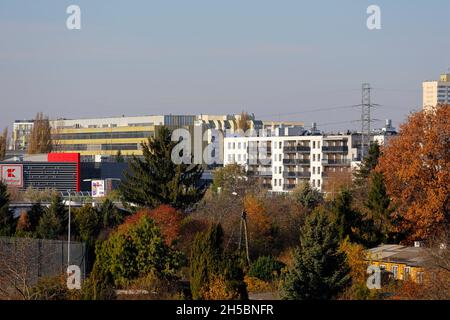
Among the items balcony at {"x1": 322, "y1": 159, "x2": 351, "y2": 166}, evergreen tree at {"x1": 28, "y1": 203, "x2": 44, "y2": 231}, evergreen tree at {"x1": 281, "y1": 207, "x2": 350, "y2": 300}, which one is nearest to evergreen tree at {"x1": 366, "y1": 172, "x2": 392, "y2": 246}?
evergreen tree at {"x1": 28, "y1": 203, "x2": 44, "y2": 231}

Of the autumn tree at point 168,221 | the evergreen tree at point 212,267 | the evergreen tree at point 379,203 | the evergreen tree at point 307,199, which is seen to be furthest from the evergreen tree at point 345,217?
the evergreen tree at point 212,267

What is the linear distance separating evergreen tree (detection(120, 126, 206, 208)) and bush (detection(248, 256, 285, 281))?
1142 centimetres

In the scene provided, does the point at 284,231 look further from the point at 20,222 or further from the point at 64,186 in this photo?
the point at 64,186

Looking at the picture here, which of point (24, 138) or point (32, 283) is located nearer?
point (32, 283)

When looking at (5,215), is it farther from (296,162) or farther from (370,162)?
(296,162)

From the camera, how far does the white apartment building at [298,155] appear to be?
75562 mm

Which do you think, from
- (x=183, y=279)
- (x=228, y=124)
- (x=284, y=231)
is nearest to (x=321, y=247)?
(x=183, y=279)

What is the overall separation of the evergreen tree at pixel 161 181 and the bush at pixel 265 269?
11.4 metres

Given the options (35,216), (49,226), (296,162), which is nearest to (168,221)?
(49,226)

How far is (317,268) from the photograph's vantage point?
86.9 feet

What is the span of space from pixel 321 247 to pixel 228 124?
80945mm

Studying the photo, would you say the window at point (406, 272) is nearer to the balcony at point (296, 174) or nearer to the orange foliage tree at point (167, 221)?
the orange foliage tree at point (167, 221)

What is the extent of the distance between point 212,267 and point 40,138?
230ft
